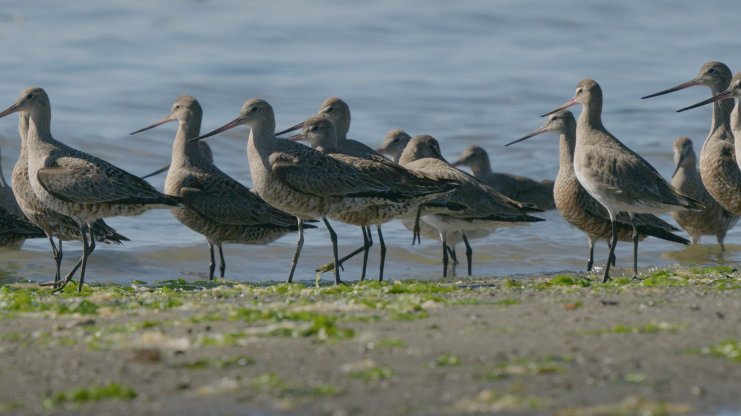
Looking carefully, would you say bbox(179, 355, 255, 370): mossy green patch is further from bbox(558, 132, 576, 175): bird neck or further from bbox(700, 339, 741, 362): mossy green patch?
bbox(558, 132, 576, 175): bird neck

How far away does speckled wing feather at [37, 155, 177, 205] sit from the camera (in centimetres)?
838

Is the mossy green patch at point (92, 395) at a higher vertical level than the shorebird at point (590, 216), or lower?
lower

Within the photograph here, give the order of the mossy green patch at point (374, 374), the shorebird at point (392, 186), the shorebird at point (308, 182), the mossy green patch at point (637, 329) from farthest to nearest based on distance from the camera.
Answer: the shorebird at point (392, 186) → the shorebird at point (308, 182) → the mossy green patch at point (637, 329) → the mossy green patch at point (374, 374)

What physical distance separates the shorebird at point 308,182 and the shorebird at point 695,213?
168 inches

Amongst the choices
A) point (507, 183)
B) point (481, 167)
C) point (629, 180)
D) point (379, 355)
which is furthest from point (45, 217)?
point (507, 183)

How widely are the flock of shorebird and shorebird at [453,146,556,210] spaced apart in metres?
1.45

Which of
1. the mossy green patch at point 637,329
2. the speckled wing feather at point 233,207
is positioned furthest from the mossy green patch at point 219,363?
the speckled wing feather at point 233,207

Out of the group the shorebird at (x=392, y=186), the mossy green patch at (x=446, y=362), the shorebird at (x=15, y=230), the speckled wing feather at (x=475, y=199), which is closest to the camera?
the mossy green patch at (x=446, y=362)

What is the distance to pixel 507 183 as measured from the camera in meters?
13.7

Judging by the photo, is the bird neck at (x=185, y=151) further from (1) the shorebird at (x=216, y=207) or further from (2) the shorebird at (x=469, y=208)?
(2) the shorebird at (x=469, y=208)

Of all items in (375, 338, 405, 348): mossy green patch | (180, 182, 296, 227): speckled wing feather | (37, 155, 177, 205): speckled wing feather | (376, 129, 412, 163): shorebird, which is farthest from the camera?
(376, 129, 412, 163): shorebird

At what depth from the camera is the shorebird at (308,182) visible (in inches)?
340

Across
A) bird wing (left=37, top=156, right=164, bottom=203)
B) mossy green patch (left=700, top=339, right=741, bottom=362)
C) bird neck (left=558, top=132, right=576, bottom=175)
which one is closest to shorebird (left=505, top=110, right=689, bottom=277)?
bird neck (left=558, top=132, right=576, bottom=175)

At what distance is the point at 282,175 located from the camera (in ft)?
28.3
